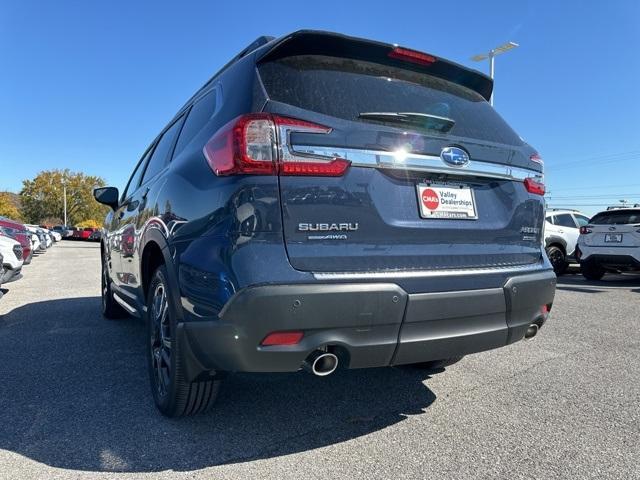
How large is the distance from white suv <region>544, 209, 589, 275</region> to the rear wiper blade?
34.1 ft

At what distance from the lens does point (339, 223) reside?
6.73 feet

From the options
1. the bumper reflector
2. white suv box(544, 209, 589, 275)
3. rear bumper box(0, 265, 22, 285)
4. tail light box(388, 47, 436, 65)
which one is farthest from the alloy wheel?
white suv box(544, 209, 589, 275)

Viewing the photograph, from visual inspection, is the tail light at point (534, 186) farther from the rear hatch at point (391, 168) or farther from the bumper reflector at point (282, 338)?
the bumper reflector at point (282, 338)

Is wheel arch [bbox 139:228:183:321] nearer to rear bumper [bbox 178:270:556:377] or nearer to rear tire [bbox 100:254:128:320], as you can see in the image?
rear bumper [bbox 178:270:556:377]

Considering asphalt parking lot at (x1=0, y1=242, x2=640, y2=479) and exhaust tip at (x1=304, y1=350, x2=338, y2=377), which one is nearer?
exhaust tip at (x1=304, y1=350, x2=338, y2=377)

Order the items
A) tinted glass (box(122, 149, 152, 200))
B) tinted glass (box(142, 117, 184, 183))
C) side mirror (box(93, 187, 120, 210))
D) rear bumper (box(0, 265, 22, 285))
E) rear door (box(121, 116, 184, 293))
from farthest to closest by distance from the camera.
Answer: rear bumper (box(0, 265, 22, 285)), side mirror (box(93, 187, 120, 210)), tinted glass (box(122, 149, 152, 200)), tinted glass (box(142, 117, 184, 183)), rear door (box(121, 116, 184, 293))

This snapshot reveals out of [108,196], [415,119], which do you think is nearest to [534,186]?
[415,119]

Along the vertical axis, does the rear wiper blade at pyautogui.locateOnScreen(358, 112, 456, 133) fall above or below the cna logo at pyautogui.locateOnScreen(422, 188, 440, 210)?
above

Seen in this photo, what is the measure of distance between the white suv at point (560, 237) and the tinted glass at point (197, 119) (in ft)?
34.7

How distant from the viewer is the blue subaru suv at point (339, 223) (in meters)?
1.99

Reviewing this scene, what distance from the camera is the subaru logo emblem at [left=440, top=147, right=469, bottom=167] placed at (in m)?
2.32

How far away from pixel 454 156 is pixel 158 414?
84.0 inches

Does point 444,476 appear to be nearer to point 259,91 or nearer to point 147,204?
point 259,91

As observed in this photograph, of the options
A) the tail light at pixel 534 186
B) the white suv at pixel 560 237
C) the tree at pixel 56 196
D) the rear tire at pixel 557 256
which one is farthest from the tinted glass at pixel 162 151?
the tree at pixel 56 196
